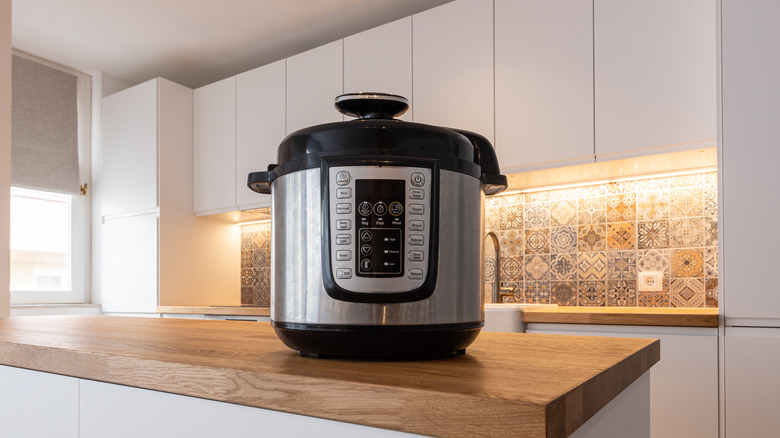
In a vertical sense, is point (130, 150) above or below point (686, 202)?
above

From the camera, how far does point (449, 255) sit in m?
0.58

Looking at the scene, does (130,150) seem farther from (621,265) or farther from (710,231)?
(710,231)

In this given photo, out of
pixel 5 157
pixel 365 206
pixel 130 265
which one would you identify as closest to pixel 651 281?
pixel 365 206

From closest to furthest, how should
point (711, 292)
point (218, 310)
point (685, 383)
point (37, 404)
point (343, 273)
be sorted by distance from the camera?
point (343, 273) → point (37, 404) → point (685, 383) → point (711, 292) → point (218, 310)

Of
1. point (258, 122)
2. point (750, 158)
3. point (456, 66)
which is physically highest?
point (456, 66)

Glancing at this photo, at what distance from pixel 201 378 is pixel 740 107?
1846mm

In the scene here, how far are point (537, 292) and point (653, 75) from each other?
1.10m

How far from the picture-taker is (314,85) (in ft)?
10.5

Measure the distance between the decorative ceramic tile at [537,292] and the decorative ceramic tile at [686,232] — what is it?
1.89 ft

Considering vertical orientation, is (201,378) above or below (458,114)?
below

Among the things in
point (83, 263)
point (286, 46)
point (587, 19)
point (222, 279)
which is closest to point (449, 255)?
point (587, 19)

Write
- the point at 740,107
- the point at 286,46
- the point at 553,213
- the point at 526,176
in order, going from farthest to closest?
the point at 286,46 → the point at 553,213 → the point at 526,176 → the point at 740,107

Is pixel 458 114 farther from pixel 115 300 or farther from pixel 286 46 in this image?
pixel 115 300

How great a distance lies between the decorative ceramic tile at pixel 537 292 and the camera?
2.74m
